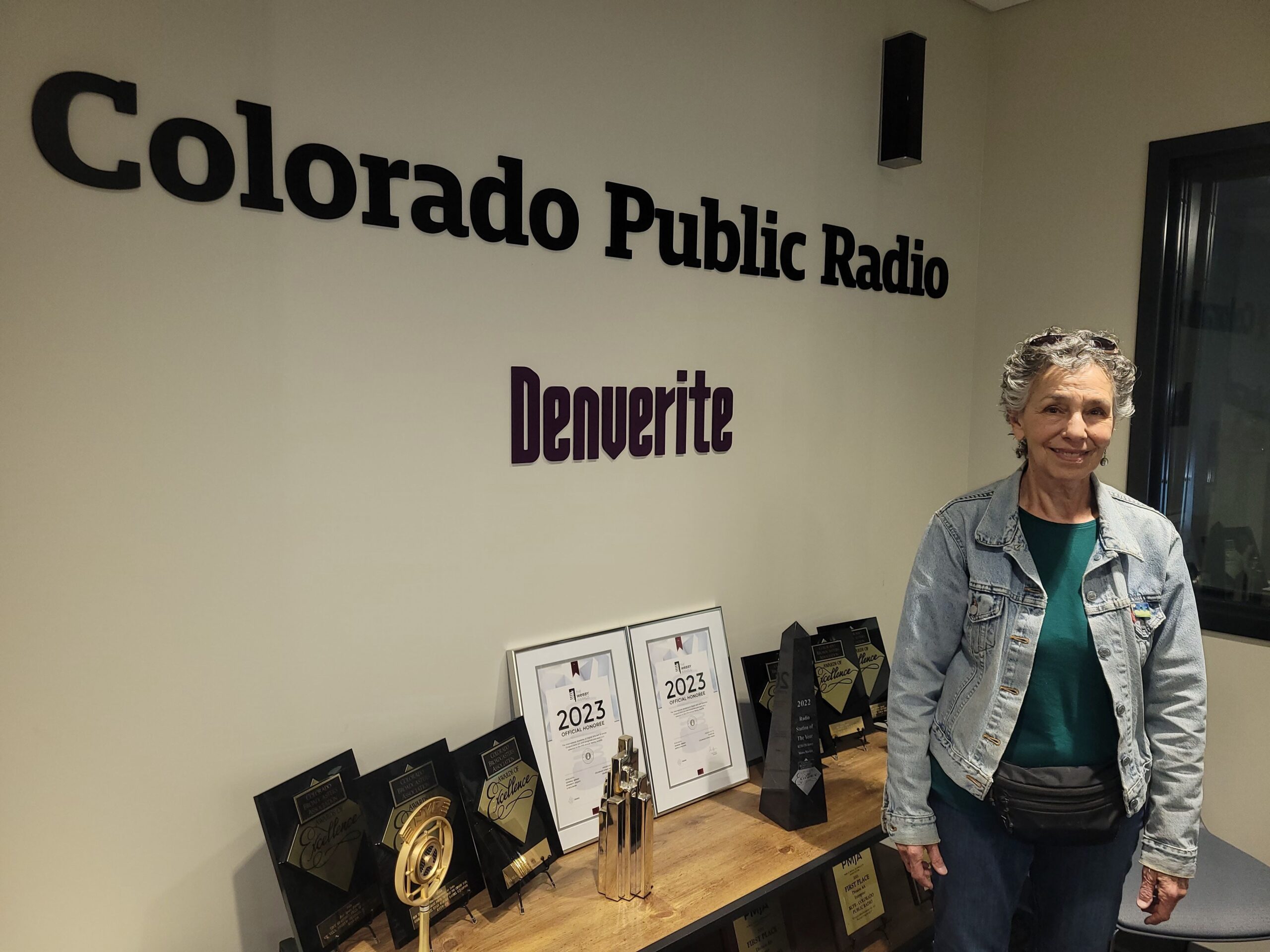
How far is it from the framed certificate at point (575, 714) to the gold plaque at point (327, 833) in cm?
43

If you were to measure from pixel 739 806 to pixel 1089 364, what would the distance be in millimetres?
1313

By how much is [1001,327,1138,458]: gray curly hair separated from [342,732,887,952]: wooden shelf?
998mm

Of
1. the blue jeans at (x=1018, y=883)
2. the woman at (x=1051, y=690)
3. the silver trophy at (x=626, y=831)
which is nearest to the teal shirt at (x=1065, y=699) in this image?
the woman at (x=1051, y=690)

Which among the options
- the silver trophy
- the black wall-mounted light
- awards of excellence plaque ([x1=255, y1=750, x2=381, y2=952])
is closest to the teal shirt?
the silver trophy

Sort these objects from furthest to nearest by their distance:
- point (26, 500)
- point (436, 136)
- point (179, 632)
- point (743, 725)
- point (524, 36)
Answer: point (743, 725)
point (524, 36)
point (436, 136)
point (179, 632)
point (26, 500)

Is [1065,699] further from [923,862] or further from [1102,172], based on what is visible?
[1102,172]

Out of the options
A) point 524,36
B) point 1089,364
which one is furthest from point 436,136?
point 1089,364

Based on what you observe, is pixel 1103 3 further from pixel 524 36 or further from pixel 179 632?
pixel 179 632

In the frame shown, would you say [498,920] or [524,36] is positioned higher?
[524,36]

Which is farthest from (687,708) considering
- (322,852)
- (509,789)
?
(322,852)

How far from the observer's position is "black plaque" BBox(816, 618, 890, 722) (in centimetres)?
261

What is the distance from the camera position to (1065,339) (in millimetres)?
1763

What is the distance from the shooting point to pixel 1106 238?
9.45 feet

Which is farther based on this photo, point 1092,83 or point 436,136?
point 1092,83
